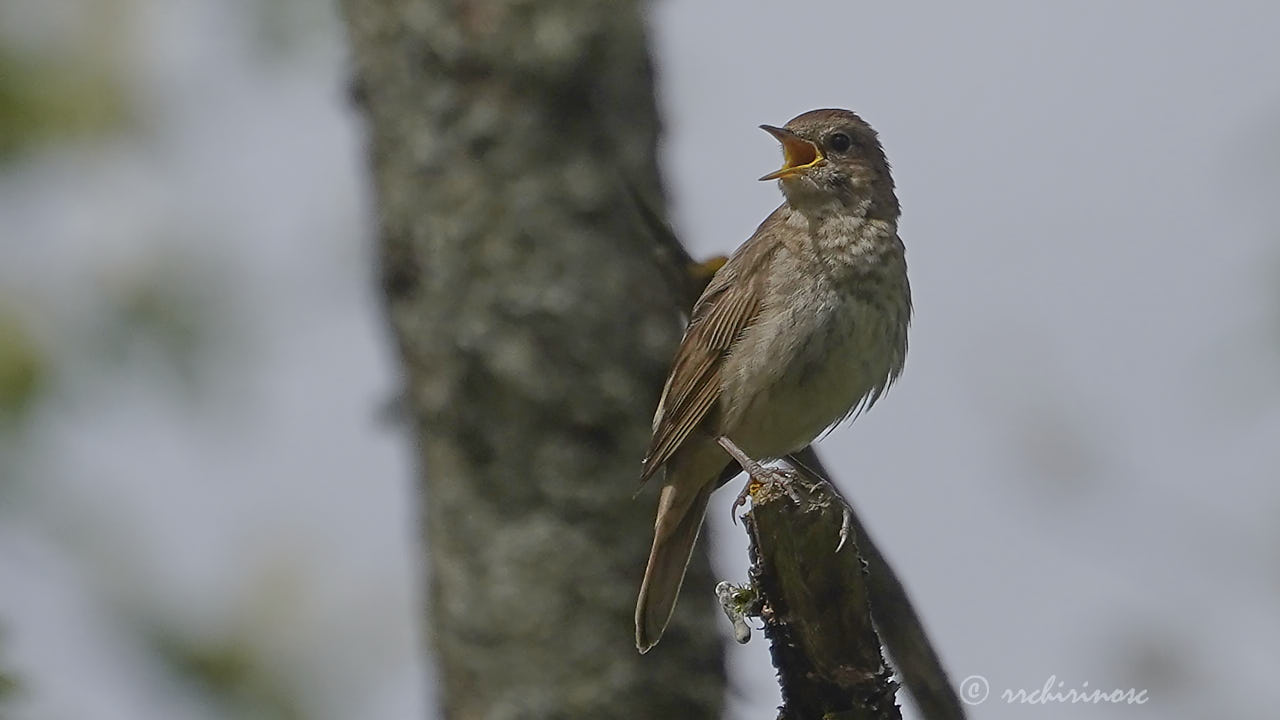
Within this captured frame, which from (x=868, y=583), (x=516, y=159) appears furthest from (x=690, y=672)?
(x=516, y=159)

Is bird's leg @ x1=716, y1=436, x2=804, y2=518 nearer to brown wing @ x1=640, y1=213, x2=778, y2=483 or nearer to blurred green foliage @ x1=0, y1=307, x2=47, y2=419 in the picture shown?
brown wing @ x1=640, y1=213, x2=778, y2=483

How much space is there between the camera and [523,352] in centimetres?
487

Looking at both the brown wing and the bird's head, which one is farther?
the bird's head

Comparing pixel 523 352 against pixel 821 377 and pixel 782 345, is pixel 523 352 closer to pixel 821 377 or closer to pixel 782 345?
pixel 782 345

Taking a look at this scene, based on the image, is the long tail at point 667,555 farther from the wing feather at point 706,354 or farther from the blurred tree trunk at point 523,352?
the wing feather at point 706,354

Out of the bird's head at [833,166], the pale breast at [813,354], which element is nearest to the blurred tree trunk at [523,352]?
the pale breast at [813,354]

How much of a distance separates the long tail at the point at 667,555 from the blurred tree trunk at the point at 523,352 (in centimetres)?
11

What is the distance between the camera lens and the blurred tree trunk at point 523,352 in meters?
4.87

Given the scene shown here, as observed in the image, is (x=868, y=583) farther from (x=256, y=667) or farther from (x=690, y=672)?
(x=256, y=667)

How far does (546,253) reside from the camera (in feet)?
16.3

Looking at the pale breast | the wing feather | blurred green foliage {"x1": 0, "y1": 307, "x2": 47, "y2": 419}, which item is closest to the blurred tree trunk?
the wing feather

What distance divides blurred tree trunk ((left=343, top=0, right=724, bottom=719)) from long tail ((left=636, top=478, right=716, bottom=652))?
0.11m

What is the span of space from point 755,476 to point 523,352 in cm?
94

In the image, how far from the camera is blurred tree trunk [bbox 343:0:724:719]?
16.0ft
